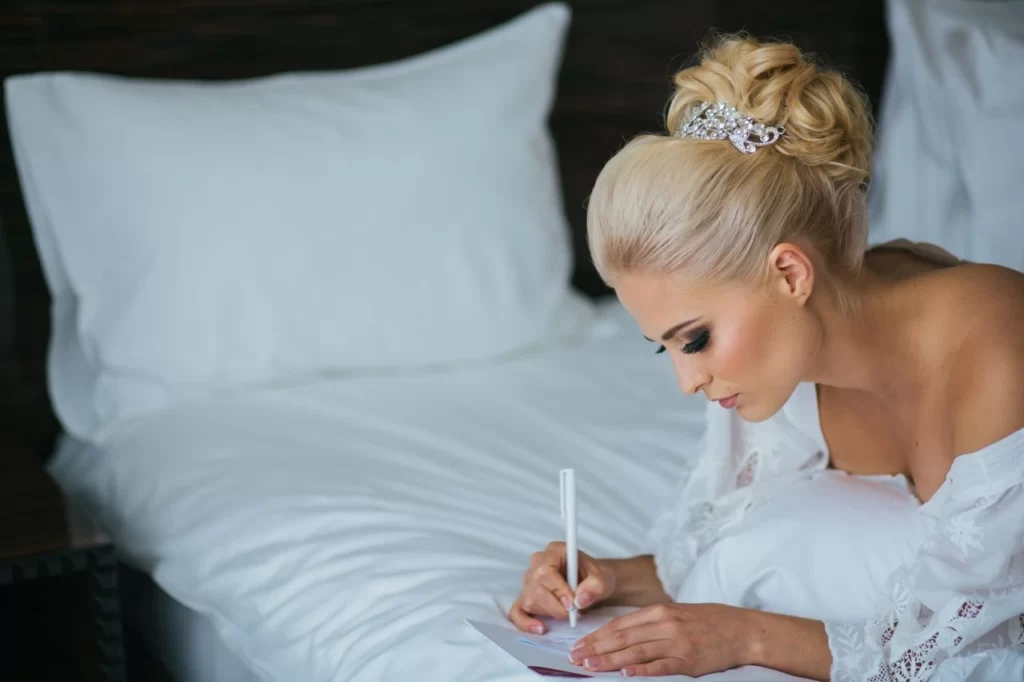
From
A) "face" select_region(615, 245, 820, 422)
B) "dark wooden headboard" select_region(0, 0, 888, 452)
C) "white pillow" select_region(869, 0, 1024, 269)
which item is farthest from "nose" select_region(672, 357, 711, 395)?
"white pillow" select_region(869, 0, 1024, 269)

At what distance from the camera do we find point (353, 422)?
6.07 ft

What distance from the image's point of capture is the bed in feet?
4.59

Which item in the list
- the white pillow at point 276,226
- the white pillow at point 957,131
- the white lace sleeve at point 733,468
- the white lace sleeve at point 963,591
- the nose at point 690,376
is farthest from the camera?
the white pillow at point 957,131

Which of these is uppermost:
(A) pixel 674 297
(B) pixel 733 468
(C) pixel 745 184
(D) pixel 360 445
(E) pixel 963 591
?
(C) pixel 745 184

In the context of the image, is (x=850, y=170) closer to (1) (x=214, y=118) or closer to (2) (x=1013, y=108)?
(2) (x=1013, y=108)

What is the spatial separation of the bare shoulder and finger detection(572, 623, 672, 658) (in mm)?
339

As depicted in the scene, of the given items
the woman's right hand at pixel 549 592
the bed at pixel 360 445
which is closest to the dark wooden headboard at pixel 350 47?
the bed at pixel 360 445

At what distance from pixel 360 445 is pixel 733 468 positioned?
1.80 feet

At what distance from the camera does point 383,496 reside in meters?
1.58

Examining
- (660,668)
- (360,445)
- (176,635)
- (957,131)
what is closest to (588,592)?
(660,668)

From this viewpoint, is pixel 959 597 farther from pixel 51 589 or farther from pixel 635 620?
pixel 51 589

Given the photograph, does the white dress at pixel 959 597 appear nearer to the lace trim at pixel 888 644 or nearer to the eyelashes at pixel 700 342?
the lace trim at pixel 888 644

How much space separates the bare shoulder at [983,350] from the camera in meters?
1.15

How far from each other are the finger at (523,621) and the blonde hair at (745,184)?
0.37 metres
